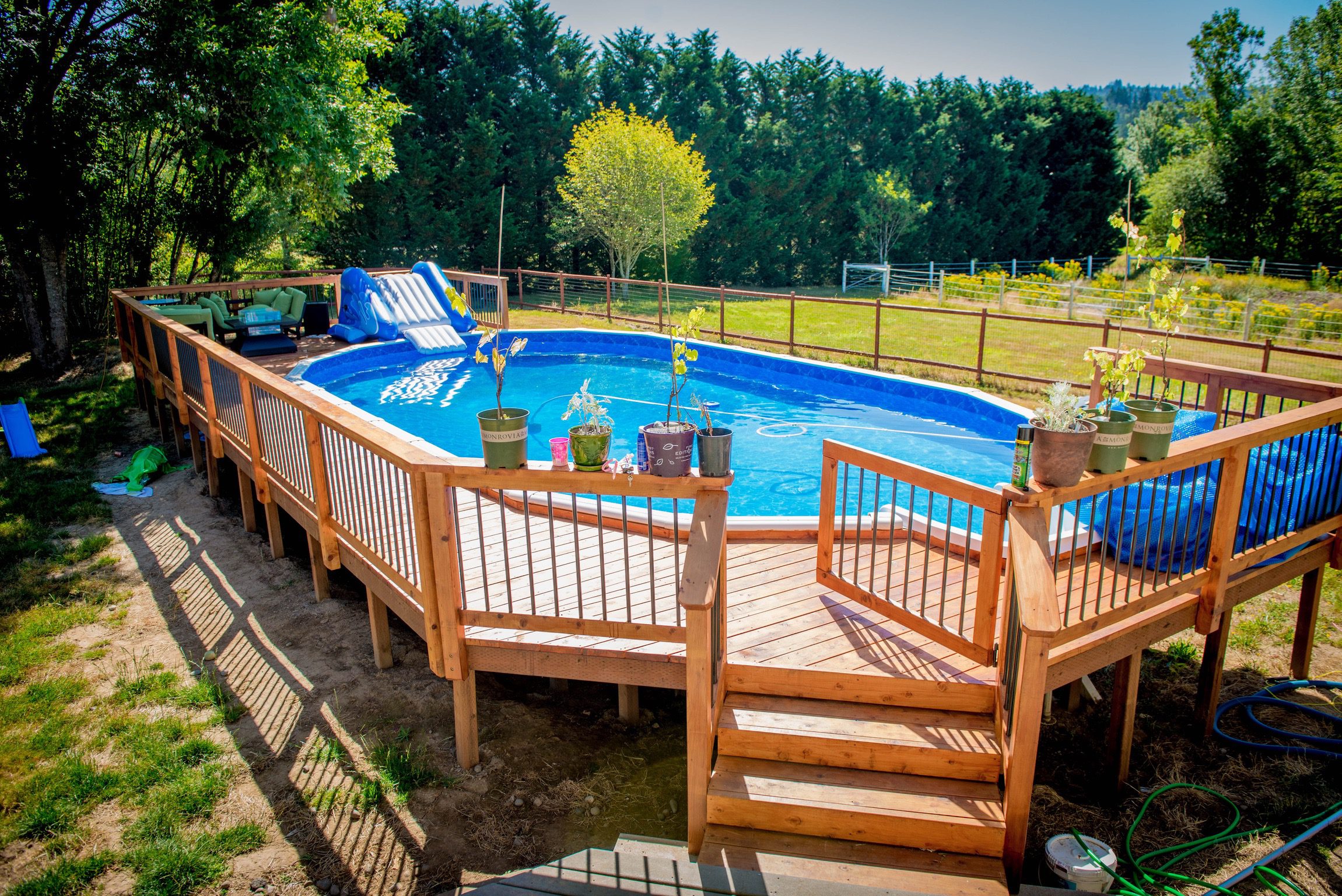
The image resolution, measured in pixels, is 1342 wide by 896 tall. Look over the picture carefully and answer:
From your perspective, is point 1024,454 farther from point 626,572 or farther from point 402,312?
point 402,312

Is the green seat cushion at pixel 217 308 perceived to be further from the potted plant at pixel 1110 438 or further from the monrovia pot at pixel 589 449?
the potted plant at pixel 1110 438

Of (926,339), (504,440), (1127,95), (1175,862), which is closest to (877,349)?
(926,339)

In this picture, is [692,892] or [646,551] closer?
[692,892]

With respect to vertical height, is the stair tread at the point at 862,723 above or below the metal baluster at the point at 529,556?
below

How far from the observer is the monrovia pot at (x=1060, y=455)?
3275 mm

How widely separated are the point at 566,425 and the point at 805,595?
19.3 ft

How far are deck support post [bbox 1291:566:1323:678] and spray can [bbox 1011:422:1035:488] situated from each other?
277 centimetres

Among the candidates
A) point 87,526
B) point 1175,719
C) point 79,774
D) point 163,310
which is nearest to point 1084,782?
point 1175,719

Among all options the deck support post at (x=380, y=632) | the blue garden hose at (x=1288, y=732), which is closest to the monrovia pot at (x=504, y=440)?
the deck support post at (x=380, y=632)

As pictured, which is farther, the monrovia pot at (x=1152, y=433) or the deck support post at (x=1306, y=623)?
the deck support post at (x=1306, y=623)

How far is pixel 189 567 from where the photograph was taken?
6.21 metres

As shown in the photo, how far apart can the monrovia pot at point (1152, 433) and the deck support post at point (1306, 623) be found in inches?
80.2

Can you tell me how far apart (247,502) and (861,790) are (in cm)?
570

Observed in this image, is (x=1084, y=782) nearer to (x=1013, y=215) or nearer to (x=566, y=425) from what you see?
(x=566, y=425)
